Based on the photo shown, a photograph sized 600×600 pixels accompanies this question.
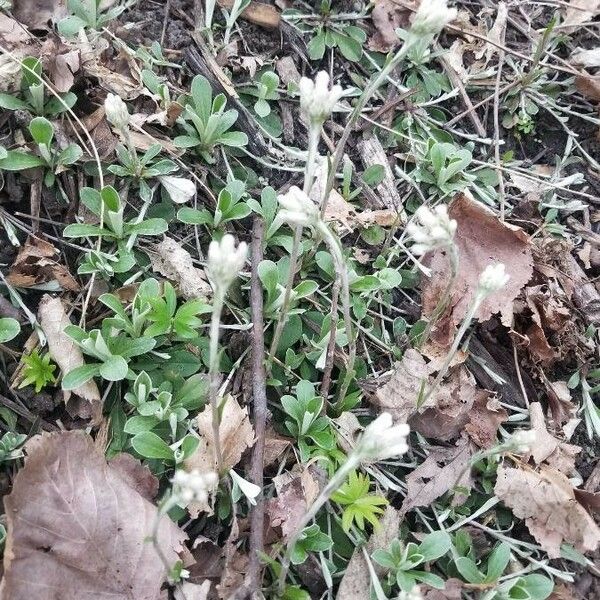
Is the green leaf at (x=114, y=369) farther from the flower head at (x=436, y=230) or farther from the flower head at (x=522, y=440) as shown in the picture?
the flower head at (x=522, y=440)

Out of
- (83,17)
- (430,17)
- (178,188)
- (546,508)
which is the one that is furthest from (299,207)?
(83,17)

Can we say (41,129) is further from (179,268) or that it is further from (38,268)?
(179,268)

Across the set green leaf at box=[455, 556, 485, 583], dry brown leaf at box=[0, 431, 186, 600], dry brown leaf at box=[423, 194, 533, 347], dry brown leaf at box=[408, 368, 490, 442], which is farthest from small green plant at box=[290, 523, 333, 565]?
dry brown leaf at box=[423, 194, 533, 347]

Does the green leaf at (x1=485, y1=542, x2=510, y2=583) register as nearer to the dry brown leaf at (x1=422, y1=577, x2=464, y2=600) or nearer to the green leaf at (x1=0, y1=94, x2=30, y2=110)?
the dry brown leaf at (x1=422, y1=577, x2=464, y2=600)

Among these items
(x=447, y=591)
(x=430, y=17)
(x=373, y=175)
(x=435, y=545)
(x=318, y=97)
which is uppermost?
(x=430, y=17)

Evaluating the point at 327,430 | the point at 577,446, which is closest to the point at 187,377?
the point at 327,430

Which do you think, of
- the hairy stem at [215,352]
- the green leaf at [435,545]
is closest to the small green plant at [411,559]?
the green leaf at [435,545]

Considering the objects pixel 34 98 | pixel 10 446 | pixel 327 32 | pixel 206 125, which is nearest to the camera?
pixel 10 446
